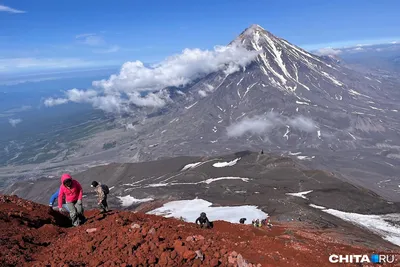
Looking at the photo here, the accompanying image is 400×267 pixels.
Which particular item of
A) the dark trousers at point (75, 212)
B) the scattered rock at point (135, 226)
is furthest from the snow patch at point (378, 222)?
the dark trousers at point (75, 212)

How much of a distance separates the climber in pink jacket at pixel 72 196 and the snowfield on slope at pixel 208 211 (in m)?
30.3

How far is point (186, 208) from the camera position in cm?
5859

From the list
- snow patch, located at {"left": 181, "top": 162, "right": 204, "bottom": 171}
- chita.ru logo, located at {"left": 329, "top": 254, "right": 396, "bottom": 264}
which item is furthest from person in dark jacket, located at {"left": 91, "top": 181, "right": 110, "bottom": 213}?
snow patch, located at {"left": 181, "top": 162, "right": 204, "bottom": 171}

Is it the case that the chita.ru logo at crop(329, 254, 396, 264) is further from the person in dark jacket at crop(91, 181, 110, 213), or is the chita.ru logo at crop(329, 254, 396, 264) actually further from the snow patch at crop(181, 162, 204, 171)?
the snow patch at crop(181, 162, 204, 171)

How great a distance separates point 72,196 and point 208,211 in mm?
39631

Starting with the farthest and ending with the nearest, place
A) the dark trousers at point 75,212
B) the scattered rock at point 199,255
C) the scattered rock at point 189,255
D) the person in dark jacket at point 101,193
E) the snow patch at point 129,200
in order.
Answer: the snow patch at point 129,200
the person in dark jacket at point 101,193
the dark trousers at point 75,212
the scattered rock at point 199,255
the scattered rock at point 189,255

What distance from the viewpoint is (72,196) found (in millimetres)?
14367

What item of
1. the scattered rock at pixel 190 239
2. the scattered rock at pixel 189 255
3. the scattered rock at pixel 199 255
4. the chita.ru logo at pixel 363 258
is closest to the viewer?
the scattered rock at pixel 189 255

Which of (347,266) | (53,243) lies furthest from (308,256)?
(53,243)

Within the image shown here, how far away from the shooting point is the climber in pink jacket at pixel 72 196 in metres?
14.0

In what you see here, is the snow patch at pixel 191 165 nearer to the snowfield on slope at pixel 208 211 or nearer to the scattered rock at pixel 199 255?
the snowfield on slope at pixel 208 211

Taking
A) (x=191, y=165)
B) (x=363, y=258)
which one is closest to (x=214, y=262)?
(x=363, y=258)

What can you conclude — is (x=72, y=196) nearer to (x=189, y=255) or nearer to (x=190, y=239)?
(x=190, y=239)

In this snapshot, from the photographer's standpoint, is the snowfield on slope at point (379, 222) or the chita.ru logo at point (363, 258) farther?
the snowfield on slope at point (379, 222)
